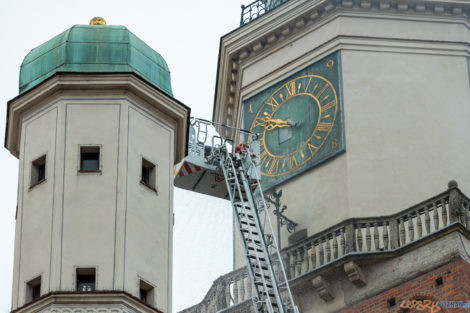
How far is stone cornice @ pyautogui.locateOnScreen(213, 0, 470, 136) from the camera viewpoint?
3597 centimetres

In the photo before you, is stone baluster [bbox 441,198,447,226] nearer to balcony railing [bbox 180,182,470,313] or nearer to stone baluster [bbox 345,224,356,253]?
balcony railing [bbox 180,182,470,313]

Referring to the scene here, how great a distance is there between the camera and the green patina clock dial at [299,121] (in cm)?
3491

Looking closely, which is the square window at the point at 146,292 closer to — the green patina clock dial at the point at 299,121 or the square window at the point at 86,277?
the square window at the point at 86,277

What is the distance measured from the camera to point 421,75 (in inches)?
1395

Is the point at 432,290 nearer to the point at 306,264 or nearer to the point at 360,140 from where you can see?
the point at 306,264

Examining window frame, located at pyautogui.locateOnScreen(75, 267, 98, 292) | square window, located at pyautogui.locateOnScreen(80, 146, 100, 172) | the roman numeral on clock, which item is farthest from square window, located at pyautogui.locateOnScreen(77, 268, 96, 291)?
the roman numeral on clock

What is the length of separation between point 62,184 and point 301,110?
8.65 metres

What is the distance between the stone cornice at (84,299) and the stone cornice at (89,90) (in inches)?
151

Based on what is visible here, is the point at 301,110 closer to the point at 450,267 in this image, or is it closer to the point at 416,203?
the point at 416,203

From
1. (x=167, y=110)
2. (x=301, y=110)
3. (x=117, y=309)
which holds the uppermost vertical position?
(x=301, y=110)

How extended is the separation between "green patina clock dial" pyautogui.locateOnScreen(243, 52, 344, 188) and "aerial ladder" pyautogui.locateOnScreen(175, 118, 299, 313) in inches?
15.1

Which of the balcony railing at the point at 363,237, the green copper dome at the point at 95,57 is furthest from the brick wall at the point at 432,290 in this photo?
the green copper dome at the point at 95,57

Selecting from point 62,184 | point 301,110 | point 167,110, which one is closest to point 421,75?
point 301,110

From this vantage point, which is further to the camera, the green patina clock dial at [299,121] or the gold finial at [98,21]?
the green patina clock dial at [299,121]
